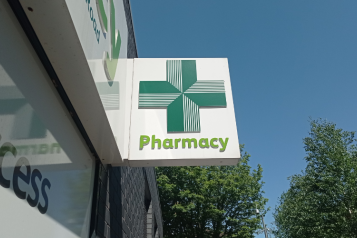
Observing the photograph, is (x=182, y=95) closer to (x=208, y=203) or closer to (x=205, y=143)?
(x=205, y=143)

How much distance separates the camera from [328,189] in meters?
15.9

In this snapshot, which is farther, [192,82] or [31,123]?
[192,82]

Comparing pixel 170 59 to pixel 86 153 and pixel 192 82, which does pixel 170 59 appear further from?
pixel 86 153

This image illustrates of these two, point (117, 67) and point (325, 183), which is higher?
point (325, 183)

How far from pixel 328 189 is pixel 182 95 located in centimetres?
1517

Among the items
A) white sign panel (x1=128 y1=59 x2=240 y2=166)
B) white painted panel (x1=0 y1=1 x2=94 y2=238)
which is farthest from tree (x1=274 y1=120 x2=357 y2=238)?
white painted panel (x1=0 y1=1 x2=94 y2=238)

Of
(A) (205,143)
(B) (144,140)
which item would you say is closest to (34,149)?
(B) (144,140)

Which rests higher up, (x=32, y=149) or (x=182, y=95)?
(x=182, y=95)

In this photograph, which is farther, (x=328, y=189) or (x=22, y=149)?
(x=328, y=189)

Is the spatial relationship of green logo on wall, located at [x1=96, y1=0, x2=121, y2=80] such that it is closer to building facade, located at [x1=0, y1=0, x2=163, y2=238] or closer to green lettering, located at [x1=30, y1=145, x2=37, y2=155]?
building facade, located at [x1=0, y1=0, x2=163, y2=238]

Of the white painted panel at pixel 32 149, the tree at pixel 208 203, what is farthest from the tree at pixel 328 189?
the white painted panel at pixel 32 149

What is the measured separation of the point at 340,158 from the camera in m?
16.1

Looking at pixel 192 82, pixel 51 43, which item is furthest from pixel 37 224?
pixel 192 82

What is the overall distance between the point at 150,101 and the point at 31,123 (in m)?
1.98
